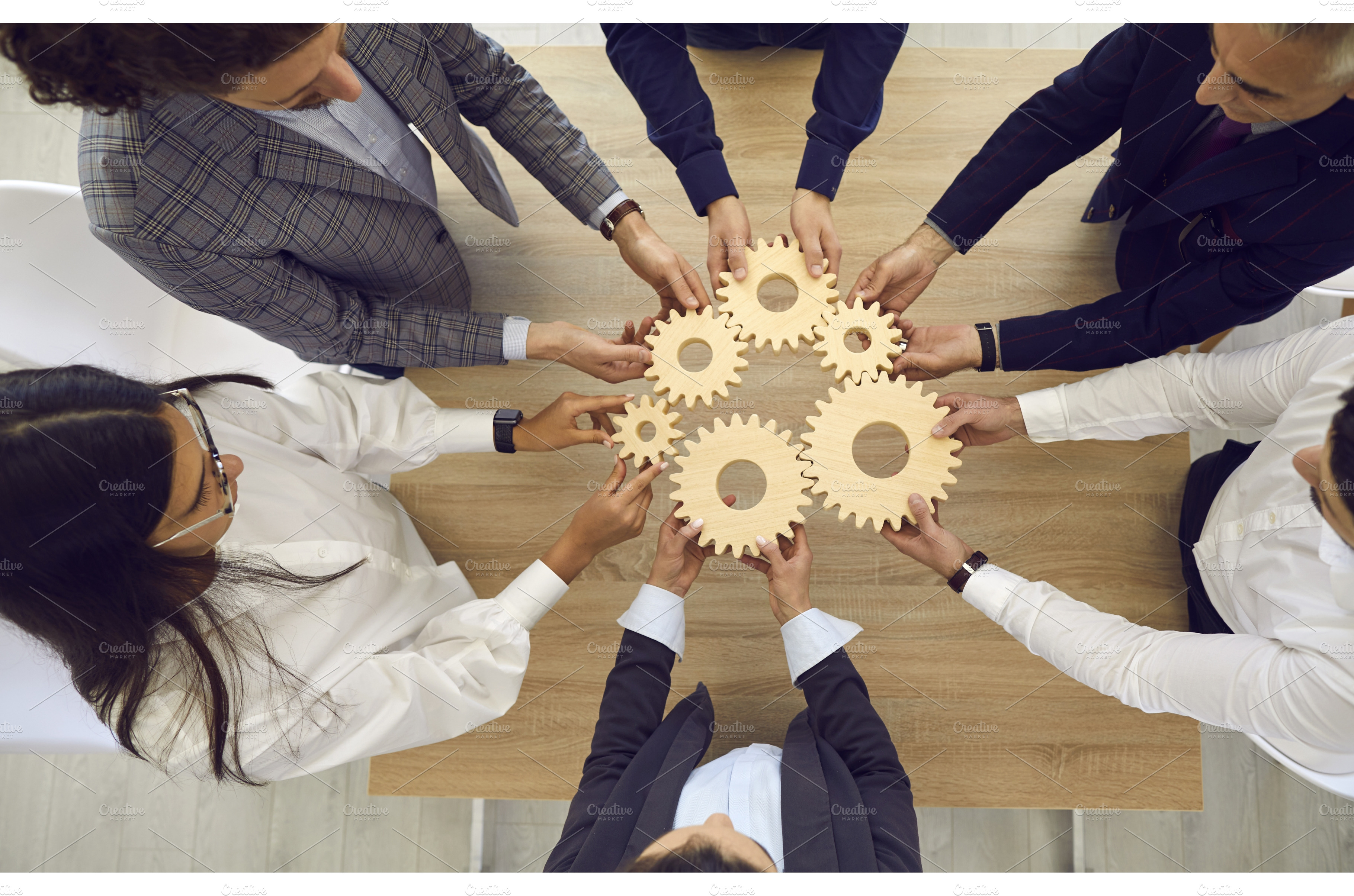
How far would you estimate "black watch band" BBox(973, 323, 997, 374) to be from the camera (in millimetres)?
1669

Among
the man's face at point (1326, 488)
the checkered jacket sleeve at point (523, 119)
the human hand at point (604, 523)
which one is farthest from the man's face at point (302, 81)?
the man's face at point (1326, 488)

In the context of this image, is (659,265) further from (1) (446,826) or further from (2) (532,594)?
(1) (446,826)

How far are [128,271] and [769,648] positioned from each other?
1.77m

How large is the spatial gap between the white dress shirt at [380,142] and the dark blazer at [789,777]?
856 mm

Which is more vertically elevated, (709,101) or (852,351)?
(709,101)

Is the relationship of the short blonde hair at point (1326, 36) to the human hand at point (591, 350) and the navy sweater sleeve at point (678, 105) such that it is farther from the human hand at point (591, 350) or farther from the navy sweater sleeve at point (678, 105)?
Answer: the human hand at point (591, 350)

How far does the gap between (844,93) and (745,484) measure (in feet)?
3.10

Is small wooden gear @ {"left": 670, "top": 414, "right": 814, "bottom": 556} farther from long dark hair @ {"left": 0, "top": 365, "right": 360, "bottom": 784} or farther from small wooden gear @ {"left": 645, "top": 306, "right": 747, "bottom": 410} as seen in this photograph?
long dark hair @ {"left": 0, "top": 365, "right": 360, "bottom": 784}

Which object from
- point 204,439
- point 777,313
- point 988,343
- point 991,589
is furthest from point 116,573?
point 988,343

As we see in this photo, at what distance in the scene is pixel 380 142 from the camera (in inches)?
57.6

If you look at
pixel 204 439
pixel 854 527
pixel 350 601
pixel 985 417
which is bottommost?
pixel 350 601

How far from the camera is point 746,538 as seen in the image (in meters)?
1.44
